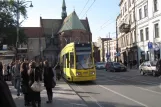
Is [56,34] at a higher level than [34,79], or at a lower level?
higher

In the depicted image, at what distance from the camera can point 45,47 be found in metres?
109

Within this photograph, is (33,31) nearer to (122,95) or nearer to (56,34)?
(56,34)

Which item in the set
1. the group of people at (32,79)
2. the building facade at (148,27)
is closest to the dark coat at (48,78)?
the group of people at (32,79)

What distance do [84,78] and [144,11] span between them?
29326 mm

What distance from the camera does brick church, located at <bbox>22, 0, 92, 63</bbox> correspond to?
101 metres

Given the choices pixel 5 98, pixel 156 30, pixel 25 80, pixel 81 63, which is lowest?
pixel 25 80

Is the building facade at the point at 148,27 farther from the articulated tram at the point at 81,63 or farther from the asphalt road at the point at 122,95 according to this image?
the asphalt road at the point at 122,95

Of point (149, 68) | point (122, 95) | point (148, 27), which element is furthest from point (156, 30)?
point (122, 95)

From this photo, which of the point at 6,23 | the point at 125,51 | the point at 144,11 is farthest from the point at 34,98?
the point at 125,51

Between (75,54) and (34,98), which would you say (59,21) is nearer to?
(75,54)

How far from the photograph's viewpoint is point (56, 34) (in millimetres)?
113188

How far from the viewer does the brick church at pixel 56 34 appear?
101 m

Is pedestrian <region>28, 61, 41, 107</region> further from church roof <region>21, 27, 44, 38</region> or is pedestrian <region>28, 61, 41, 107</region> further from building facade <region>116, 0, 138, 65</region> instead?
church roof <region>21, 27, 44, 38</region>

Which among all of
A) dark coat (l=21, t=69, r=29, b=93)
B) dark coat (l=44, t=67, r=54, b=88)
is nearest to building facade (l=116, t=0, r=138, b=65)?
dark coat (l=44, t=67, r=54, b=88)
